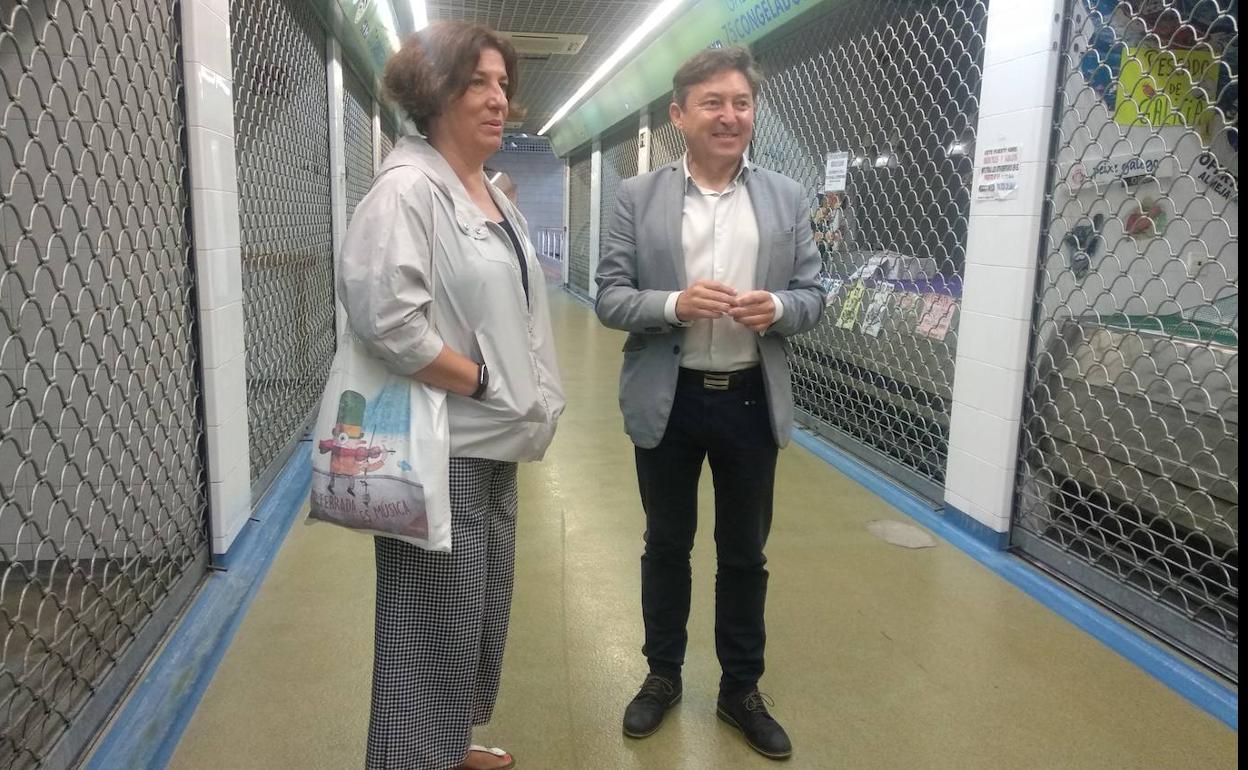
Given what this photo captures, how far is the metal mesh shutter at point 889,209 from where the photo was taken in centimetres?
356

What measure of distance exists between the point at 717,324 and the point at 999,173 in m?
1.75

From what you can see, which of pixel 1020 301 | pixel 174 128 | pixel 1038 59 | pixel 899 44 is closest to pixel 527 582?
pixel 174 128

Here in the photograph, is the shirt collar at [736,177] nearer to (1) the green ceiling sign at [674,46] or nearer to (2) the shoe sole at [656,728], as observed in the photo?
(2) the shoe sole at [656,728]

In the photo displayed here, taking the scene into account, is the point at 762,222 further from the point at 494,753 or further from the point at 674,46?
the point at 674,46

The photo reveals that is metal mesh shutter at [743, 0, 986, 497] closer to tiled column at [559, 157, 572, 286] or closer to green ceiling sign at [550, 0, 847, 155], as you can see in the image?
green ceiling sign at [550, 0, 847, 155]

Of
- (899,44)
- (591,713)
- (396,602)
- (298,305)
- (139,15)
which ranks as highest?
(899,44)

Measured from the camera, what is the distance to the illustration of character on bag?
1354 millimetres

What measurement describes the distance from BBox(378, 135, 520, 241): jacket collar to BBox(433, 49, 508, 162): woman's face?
45mm

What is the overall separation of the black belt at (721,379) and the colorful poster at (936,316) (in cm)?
200

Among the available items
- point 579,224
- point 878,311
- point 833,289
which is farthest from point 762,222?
point 579,224

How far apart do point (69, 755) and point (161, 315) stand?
3.80ft

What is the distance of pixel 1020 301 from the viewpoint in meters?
2.88

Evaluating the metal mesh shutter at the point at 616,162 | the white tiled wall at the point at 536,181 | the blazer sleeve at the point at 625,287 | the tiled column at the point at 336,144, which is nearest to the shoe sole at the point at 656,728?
the blazer sleeve at the point at 625,287

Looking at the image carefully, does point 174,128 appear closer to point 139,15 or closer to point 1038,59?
point 139,15
